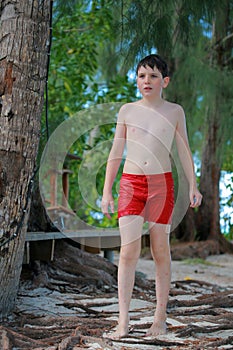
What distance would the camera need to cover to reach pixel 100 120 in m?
3.91

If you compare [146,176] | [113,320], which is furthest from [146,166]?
[113,320]

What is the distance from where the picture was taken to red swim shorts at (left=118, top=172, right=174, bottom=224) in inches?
93.4

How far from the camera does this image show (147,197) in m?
2.38

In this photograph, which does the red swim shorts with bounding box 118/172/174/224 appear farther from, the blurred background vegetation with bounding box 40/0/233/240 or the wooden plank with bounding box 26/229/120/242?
the blurred background vegetation with bounding box 40/0/233/240

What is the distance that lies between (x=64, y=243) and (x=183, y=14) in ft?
6.11

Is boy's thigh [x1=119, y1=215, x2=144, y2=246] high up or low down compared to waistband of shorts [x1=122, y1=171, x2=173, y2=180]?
down

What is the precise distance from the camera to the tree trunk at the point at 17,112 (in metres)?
2.67

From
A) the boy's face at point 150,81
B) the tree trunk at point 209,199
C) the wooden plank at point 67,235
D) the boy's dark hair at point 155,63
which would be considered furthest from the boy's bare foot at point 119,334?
the tree trunk at point 209,199

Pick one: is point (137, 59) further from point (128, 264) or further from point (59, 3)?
point (128, 264)

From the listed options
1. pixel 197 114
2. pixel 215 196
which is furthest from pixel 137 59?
pixel 215 196

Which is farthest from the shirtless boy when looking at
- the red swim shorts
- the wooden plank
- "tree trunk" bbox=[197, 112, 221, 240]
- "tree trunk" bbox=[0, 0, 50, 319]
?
"tree trunk" bbox=[197, 112, 221, 240]

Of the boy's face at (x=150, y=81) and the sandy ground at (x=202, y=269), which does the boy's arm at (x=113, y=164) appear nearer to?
the boy's face at (x=150, y=81)

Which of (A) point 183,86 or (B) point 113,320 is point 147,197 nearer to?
(B) point 113,320

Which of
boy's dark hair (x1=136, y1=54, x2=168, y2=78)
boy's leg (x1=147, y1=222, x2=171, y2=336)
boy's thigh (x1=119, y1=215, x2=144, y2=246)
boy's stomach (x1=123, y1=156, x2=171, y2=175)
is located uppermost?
boy's dark hair (x1=136, y1=54, x2=168, y2=78)
